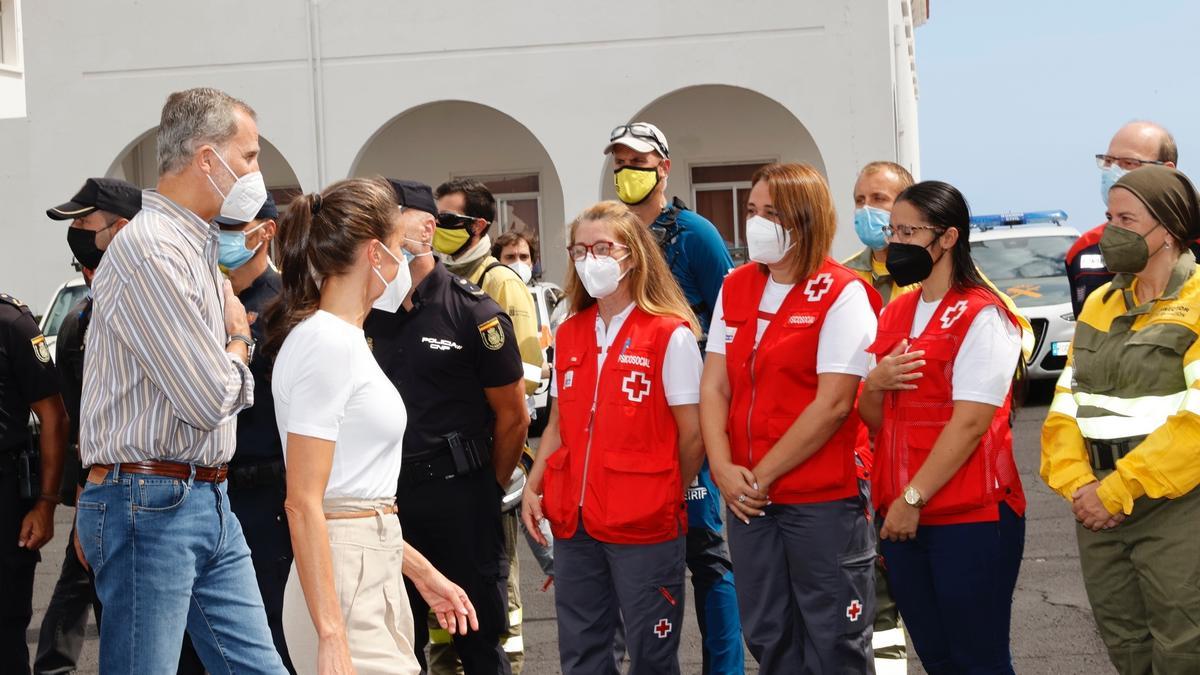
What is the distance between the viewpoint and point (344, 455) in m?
3.56

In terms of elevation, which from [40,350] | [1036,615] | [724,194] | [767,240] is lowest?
[1036,615]

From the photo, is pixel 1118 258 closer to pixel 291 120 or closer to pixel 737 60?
pixel 737 60

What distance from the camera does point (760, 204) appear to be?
518 centimetres

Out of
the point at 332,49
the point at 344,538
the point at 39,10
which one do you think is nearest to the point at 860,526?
the point at 344,538

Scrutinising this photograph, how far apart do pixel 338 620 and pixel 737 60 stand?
55.8ft

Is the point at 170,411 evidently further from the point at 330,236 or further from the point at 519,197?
the point at 519,197

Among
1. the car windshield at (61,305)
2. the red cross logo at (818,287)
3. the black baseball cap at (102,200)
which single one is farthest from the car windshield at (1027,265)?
the black baseball cap at (102,200)

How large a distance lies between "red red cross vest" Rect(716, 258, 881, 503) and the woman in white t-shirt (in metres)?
1.55

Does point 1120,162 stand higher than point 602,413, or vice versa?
point 1120,162

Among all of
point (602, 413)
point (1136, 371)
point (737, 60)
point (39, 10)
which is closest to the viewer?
point (1136, 371)

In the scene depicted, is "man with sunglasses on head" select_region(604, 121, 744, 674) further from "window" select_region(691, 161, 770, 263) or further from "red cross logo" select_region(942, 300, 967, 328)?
"window" select_region(691, 161, 770, 263)

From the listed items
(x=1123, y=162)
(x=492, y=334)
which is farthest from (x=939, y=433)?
(x=1123, y=162)

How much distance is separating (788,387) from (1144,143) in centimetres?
219

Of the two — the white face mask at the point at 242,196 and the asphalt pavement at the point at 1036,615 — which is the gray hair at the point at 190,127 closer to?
the white face mask at the point at 242,196
